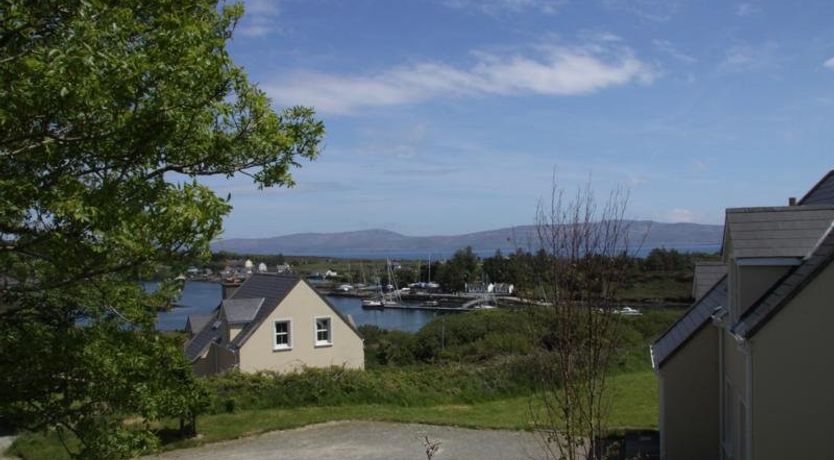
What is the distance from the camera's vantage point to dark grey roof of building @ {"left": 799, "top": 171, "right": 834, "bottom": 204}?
11083 millimetres

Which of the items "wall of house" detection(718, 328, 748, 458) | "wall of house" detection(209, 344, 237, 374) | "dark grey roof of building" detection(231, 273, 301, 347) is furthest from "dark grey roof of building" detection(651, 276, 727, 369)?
"wall of house" detection(209, 344, 237, 374)

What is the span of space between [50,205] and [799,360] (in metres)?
7.87

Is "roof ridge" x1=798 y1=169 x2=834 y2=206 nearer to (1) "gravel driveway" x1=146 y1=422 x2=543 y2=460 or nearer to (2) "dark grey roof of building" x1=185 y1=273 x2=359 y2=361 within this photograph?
(1) "gravel driveway" x1=146 y1=422 x2=543 y2=460

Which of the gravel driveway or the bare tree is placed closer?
the bare tree

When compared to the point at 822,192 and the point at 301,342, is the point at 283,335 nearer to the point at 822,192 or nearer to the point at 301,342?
the point at 301,342

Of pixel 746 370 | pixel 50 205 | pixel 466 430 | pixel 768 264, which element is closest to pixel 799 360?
pixel 746 370

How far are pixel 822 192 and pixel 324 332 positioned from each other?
23.6m

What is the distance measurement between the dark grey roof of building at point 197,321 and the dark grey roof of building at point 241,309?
500 centimetres

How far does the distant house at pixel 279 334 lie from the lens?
97.4ft

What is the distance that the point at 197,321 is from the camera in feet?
121

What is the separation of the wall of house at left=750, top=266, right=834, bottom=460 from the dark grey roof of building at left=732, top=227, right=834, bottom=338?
0.27 ft

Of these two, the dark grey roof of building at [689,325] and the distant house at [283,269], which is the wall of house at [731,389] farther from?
the distant house at [283,269]

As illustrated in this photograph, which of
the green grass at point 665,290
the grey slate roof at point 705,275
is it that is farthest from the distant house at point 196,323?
the green grass at point 665,290

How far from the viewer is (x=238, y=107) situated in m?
6.16
